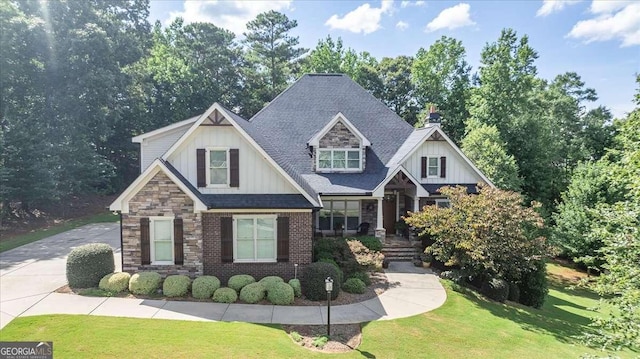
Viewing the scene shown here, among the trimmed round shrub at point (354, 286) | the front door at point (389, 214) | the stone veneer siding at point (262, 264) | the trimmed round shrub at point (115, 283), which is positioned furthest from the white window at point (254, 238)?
the front door at point (389, 214)

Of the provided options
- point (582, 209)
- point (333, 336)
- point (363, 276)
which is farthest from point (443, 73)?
point (333, 336)

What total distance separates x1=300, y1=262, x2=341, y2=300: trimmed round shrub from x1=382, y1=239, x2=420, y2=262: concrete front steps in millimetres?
6682

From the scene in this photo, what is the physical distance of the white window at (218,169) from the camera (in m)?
15.1

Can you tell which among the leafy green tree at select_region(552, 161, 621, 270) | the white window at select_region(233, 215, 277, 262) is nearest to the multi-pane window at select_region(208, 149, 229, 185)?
the white window at select_region(233, 215, 277, 262)

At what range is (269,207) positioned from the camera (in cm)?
1451

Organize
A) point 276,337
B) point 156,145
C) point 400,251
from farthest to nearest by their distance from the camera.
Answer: point 400,251 → point 156,145 → point 276,337

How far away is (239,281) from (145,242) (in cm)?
402

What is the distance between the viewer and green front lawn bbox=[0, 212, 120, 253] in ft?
71.1

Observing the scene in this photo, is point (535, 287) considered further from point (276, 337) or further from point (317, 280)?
point (276, 337)

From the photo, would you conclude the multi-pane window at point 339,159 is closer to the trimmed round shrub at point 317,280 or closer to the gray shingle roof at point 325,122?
the gray shingle roof at point 325,122

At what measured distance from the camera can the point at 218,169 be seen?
15.2 metres

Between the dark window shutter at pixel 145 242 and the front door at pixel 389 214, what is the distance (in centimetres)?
1365

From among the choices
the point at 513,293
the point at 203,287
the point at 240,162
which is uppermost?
the point at 240,162

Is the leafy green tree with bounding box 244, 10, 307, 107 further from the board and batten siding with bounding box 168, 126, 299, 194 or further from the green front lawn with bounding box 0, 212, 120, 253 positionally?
the board and batten siding with bounding box 168, 126, 299, 194
